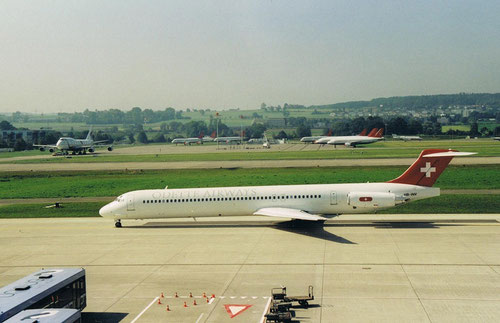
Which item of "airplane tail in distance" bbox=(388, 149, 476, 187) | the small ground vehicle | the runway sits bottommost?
the small ground vehicle

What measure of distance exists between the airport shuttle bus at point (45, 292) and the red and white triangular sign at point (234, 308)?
19.6ft

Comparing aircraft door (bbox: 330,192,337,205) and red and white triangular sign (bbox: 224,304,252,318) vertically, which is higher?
aircraft door (bbox: 330,192,337,205)

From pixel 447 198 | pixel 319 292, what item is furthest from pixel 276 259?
pixel 447 198

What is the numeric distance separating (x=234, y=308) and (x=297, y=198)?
16.8 m

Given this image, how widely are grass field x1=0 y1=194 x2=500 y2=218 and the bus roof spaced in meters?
31.3

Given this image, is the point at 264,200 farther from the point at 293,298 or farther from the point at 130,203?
the point at 293,298

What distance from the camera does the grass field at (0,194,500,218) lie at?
1661 inches

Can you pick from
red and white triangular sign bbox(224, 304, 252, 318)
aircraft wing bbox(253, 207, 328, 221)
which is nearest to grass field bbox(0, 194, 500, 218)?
aircraft wing bbox(253, 207, 328, 221)

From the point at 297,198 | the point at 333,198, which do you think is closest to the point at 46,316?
the point at 297,198

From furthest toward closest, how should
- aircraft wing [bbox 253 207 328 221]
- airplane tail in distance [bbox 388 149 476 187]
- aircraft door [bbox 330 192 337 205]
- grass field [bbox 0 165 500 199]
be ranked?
grass field [bbox 0 165 500 199]
airplane tail in distance [bbox 388 149 476 187]
aircraft door [bbox 330 192 337 205]
aircraft wing [bbox 253 207 328 221]

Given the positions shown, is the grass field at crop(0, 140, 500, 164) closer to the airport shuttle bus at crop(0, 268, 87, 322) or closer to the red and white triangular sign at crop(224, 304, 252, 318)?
the red and white triangular sign at crop(224, 304, 252, 318)

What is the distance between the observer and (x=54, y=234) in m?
37.9

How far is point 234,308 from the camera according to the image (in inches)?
830

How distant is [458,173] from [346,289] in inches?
1852
